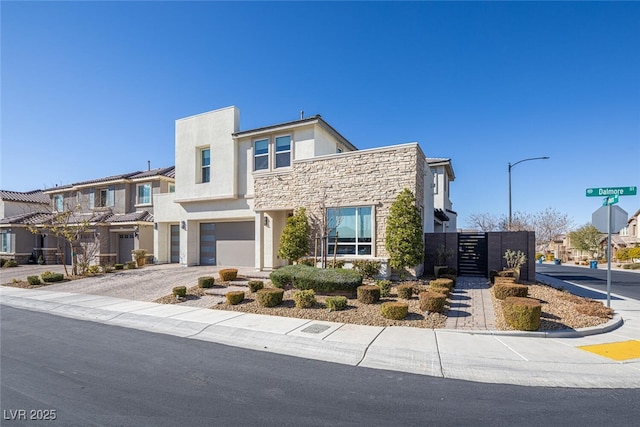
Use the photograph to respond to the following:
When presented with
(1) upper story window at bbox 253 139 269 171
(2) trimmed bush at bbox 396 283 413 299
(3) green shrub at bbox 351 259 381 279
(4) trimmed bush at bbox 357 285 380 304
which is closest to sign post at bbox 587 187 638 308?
(2) trimmed bush at bbox 396 283 413 299

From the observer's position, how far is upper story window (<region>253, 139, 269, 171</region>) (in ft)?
56.6

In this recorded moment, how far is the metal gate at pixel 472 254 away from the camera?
1595cm

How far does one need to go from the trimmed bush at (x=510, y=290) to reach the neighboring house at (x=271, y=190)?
4.40 metres

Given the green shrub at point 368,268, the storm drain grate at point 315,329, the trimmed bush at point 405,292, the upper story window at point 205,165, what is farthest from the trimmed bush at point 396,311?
the upper story window at point 205,165

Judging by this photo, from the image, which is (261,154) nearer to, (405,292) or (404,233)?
(404,233)

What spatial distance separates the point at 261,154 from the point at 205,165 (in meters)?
4.41

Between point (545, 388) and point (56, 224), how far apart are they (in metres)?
24.0

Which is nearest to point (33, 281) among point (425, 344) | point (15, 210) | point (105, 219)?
point (105, 219)

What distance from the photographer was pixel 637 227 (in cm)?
4234

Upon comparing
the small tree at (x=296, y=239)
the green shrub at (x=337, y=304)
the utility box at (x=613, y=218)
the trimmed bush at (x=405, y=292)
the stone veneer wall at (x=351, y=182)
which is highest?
the stone veneer wall at (x=351, y=182)

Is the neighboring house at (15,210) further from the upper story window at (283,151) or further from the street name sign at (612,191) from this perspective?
the street name sign at (612,191)

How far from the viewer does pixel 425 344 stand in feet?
21.9

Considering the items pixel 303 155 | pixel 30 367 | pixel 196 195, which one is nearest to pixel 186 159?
pixel 196 195

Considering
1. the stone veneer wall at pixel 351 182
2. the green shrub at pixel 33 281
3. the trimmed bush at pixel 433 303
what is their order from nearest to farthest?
the trimmed bush at pixel 433 303
the stone veneer wall at pixel 351 182
the green shrub at pixel 33 281
